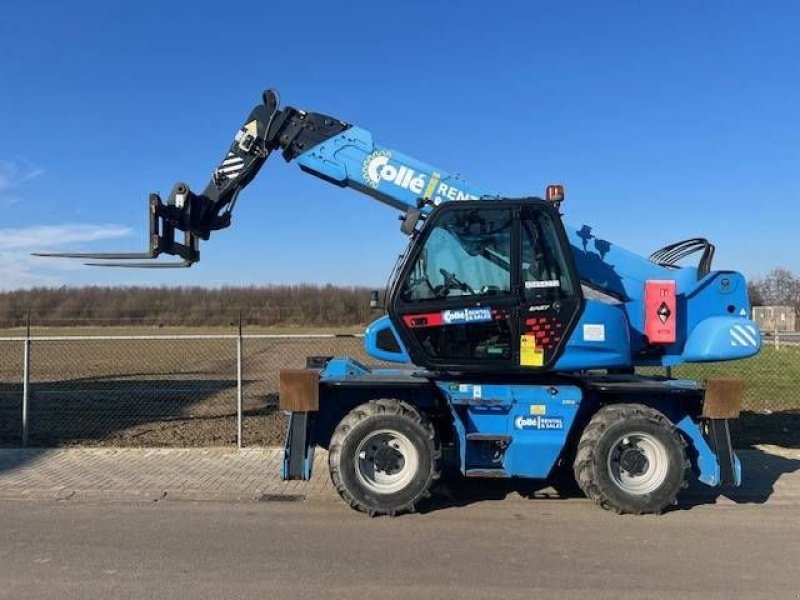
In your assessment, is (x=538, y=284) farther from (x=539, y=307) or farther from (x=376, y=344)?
(x=376, y=344)

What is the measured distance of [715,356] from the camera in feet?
23.3

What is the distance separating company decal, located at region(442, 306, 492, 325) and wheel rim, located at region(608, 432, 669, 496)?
167cm

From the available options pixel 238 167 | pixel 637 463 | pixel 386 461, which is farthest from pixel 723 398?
pixel 238 167

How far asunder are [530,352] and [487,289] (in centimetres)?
71

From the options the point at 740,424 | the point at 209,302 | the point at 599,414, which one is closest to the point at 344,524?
the point at 599,414

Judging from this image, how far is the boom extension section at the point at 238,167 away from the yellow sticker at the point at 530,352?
3.06 m

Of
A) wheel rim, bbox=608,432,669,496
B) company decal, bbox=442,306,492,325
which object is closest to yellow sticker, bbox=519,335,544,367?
company decal, bbox=442,306,492,325

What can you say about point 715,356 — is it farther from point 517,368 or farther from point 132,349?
point 132,349

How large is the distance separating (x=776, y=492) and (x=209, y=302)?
28404 mm

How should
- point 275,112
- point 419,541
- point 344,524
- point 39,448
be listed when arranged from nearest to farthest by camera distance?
point 419,541 < point 344,524 < point 275,112 < point 39,448

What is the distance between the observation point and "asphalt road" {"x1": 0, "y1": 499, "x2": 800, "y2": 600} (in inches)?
185

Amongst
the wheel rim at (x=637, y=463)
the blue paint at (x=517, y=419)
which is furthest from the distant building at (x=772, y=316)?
the blue paint at (x=517, y=419)

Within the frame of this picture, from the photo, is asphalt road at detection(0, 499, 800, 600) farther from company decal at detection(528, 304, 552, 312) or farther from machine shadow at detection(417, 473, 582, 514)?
company decal at detection(528, 304, 552, 312)

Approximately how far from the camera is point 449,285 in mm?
6879
